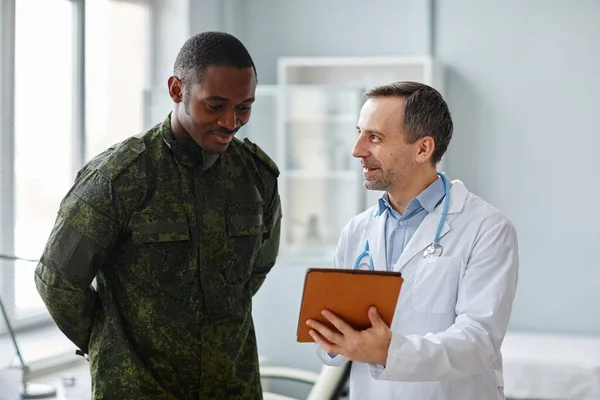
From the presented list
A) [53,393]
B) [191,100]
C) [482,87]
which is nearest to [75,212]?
[191,100]

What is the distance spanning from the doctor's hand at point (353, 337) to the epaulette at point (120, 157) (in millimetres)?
523

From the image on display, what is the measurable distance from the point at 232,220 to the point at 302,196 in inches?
125

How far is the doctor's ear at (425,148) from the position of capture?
2033 mm

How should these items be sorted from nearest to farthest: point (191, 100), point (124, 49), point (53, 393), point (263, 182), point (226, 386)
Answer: point (191, 100) < point (226, 386) < point (263, 182) < point (53, 393) < point (124, 49)

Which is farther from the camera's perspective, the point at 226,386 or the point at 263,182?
the point at 263,182

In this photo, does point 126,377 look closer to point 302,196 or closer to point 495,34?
point 302,196

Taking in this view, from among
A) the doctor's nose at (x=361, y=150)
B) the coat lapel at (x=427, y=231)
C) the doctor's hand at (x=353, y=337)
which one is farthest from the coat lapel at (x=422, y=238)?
the doctor's hand at (x=353, y=337)

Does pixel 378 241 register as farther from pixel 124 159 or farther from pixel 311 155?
pixel 311 155

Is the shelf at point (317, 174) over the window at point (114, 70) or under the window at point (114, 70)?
under

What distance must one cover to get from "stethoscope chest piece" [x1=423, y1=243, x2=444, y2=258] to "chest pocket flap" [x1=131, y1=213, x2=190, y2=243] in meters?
0.57

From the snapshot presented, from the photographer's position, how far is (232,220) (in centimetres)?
190

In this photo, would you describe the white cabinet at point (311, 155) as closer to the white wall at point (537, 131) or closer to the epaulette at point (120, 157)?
the white wall at point (537, 131)

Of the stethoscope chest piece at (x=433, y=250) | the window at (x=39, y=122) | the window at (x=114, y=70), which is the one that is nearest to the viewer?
the stethoscope chest piece at (x=433, y=250)

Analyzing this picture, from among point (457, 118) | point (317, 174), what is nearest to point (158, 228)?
point (317, 174)
